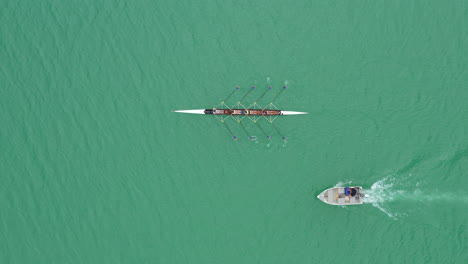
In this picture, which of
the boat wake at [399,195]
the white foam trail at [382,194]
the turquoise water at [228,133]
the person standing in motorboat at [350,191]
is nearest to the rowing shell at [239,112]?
the turquoise water at [228,133]

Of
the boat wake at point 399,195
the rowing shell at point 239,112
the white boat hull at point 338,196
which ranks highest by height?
the rowing shell at point 239,112

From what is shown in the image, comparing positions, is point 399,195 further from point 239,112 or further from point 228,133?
point 228,133

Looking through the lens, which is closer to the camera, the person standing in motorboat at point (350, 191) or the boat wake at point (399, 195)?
the person standing in motorboat at point (350, 191)

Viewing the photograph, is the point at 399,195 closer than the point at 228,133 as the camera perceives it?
Yes

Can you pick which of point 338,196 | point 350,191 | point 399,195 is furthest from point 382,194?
point 338,196

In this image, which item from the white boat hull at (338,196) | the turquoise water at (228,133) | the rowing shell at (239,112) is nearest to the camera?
the white boat hull at (338,196)

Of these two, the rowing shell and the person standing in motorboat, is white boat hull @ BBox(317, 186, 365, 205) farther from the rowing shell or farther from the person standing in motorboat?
the rowing shell

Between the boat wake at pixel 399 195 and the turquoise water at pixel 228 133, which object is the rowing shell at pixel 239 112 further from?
the boat wake at pixel 399 195

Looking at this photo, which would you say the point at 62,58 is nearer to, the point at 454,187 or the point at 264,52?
the point at 264,52
